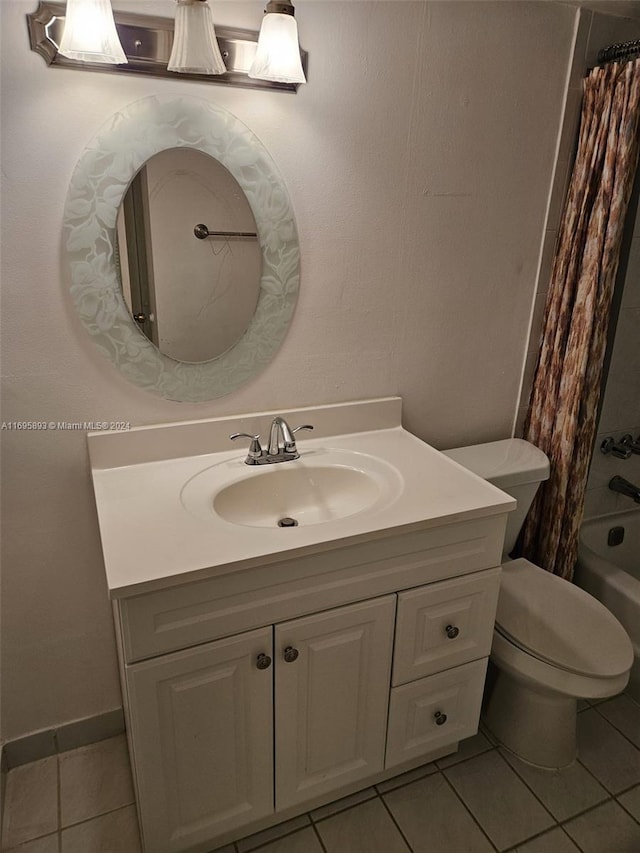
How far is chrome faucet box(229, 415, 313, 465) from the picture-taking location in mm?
1469

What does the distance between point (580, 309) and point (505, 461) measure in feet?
1.62

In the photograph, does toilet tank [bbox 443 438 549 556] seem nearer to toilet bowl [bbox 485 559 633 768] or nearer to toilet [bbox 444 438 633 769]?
toilet [bbox 444 438 633 769]

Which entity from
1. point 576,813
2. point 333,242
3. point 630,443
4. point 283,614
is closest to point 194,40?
point 333,242

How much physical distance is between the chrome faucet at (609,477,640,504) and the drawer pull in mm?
1518

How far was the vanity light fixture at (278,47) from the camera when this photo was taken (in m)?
1.20

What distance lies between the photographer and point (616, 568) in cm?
201

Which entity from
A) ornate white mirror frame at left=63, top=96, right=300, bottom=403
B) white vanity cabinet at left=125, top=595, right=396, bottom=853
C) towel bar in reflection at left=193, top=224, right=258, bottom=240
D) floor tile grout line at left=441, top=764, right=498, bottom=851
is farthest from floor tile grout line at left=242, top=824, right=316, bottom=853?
towel bar in reflection at left=193, top=224, right=258, bottom=240

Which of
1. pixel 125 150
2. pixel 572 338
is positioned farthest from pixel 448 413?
pixel 125 150

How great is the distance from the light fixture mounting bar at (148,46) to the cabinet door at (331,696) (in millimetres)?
1168

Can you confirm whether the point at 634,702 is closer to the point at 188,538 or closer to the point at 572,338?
the point at 572,338

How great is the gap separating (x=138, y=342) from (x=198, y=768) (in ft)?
3.07

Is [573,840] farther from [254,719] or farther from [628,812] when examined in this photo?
[254,719]

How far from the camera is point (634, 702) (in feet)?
6.11

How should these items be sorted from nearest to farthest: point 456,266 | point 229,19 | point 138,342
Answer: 1. point 229,19
2. point 138,342
3. point 456,266
